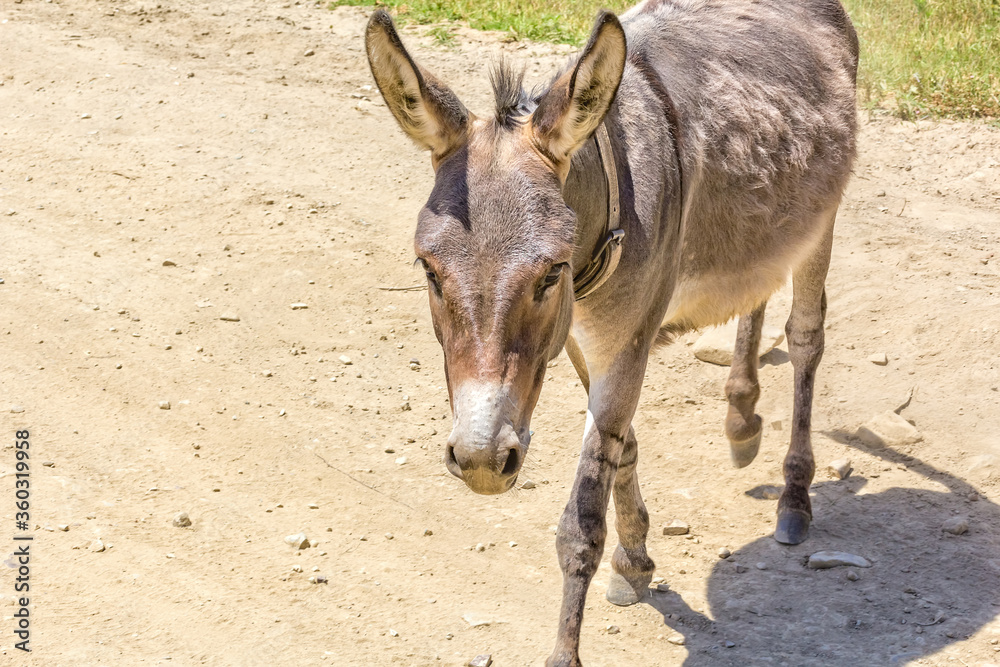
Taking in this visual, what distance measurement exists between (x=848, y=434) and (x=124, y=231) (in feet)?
15.3

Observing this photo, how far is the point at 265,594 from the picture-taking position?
13.2 feet

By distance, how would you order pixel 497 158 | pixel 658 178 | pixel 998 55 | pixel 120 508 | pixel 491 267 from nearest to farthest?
pixel 491 267
pixel 497 158
pixel 658 178
pixel 120 508
pixel 998 55

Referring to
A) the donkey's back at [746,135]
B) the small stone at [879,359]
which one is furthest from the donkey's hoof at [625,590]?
the small stone at [879,359]

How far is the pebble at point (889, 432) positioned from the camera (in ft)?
17.0

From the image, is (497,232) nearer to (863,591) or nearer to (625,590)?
(625,590)

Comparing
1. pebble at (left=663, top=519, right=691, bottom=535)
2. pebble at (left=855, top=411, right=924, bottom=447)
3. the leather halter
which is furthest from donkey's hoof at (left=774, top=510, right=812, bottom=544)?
the leather halter

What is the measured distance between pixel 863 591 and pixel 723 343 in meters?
1.95

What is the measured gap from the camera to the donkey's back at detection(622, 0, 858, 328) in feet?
12.8

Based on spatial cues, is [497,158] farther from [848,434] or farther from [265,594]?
[848,434]

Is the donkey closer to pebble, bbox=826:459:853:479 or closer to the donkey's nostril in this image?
the donkey's nostril

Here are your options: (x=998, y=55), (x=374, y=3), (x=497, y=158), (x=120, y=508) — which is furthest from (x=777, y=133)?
(x=374, y=3)

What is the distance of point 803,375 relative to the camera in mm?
5008

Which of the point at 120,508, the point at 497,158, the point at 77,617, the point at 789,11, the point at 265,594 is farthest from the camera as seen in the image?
the point at 789,11

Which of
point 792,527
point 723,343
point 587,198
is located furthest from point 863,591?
point 587,198
